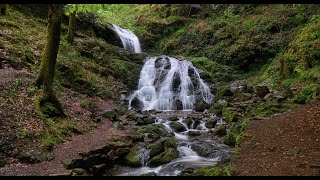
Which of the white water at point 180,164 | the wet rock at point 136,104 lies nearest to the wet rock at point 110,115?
the wet rock at point 136,104

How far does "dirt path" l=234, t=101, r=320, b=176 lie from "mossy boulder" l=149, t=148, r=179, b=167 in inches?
87.9

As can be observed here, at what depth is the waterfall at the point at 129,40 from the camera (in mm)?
29784

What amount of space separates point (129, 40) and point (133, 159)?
21.9 m

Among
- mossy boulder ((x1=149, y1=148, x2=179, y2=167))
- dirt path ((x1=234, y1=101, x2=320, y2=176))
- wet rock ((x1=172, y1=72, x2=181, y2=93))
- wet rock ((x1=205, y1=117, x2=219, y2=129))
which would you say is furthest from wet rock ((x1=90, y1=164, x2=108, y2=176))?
wet rock ((x1=172, y1=72, x2=181, y2=93))

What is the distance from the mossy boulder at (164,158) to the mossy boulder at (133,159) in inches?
16.6

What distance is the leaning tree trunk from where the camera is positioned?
12.1 metres

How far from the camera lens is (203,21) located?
32.6 metres

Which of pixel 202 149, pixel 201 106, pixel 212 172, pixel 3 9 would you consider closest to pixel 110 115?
pixel 202 149

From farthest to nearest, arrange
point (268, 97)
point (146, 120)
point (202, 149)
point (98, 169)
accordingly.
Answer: point (268, 97)
point (146, 120)
point (202, 149)
point (98, 169)

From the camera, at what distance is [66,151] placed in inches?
400

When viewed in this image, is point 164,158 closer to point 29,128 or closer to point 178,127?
point 178,127

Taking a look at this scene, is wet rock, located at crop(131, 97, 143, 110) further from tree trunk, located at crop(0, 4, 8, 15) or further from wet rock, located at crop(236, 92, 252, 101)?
tree trunk, located at crop(0, 4, 8, 15)

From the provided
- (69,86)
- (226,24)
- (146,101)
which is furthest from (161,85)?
(226,24)
